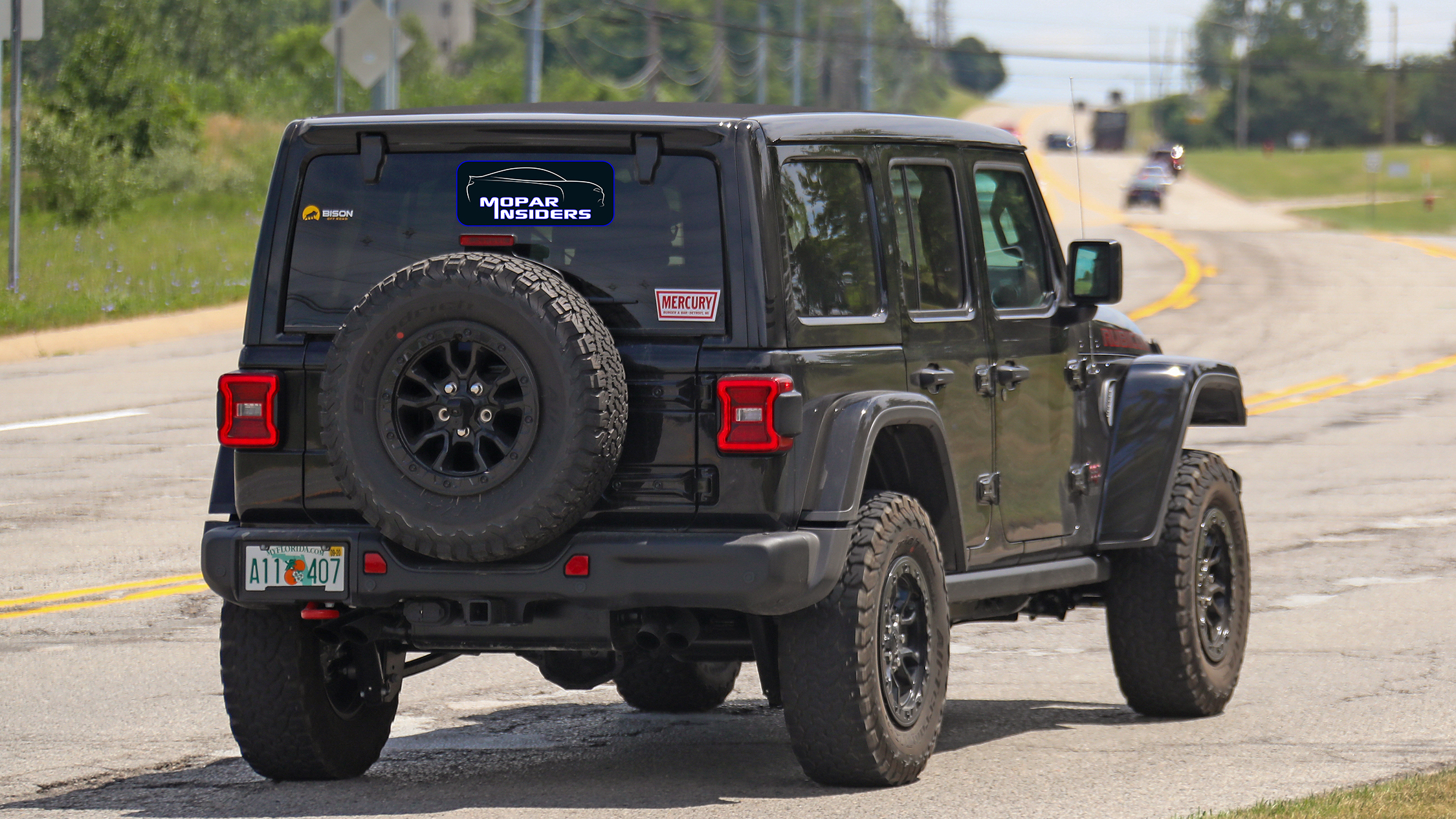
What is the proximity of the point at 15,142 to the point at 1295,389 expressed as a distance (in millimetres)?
13543

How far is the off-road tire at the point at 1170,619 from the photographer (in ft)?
24.6

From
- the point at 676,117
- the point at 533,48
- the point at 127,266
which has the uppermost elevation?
the point at 533,48

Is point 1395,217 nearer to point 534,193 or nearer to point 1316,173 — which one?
point 1316,173

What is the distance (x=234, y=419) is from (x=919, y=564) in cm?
209

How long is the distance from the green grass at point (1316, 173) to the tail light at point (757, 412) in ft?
302

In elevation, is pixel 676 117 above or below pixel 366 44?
below

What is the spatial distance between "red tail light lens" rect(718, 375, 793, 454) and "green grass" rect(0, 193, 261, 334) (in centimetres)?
1611

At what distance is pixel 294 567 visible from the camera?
589 cm

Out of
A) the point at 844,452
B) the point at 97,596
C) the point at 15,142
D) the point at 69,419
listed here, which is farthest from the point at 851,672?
the point at 15,142

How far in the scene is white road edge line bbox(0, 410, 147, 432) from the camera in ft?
52.4

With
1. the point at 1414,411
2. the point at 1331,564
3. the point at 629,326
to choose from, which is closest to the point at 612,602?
the point at 629,326

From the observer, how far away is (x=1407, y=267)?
38.0 metres

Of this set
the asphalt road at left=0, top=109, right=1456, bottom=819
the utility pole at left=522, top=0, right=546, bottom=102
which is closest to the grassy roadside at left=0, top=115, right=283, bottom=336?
the asphalt road at left=0, top=109, right=1456, bottom=819

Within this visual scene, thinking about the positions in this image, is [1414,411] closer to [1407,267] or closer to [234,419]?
[234,419]
